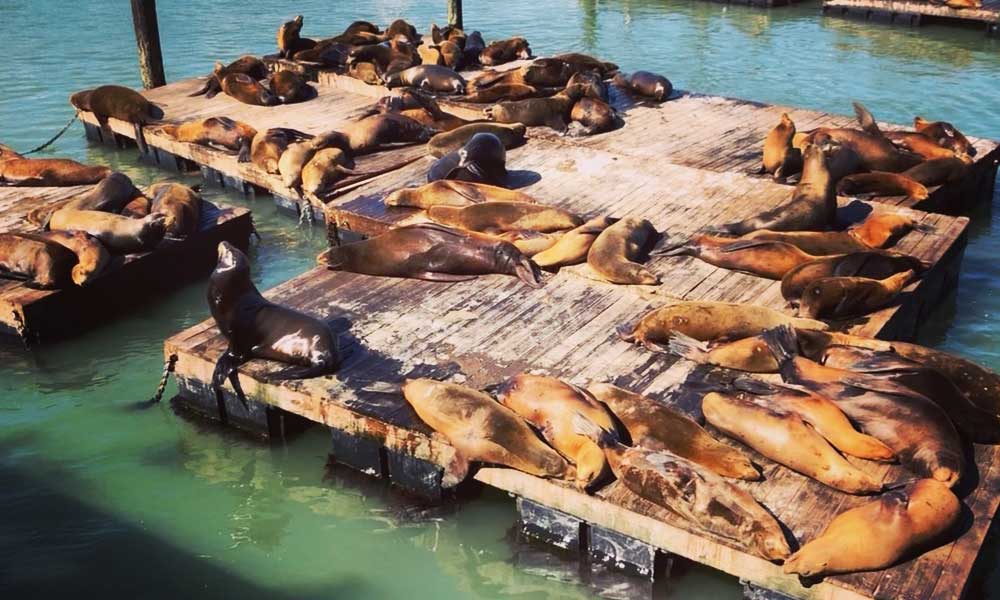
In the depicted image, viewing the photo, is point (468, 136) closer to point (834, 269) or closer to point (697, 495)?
point (834, 269)

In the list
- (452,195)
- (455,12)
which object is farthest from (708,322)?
(455,12)

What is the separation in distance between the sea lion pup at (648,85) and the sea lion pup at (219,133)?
4.21m

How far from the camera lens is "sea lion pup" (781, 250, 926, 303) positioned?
570 cm

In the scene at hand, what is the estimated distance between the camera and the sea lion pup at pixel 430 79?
1086 centimetres

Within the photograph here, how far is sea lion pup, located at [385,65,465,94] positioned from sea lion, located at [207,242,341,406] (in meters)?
5.76

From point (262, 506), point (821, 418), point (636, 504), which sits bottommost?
point (262, 506)

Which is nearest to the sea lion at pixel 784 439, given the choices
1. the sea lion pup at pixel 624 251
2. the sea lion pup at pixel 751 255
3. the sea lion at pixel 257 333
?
the sea lion pup at pixel 624 251

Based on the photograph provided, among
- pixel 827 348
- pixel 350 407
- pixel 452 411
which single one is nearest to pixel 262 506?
pixel 350 407

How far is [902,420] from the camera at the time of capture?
4223 millimetres

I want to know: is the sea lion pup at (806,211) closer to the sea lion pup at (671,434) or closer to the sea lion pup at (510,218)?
the sea lion pup at (510,218)

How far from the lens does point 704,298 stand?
19.3ft

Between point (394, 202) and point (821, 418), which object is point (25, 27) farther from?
point (821, 418)

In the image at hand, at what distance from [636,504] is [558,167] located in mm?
4571

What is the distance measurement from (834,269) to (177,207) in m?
4.82
